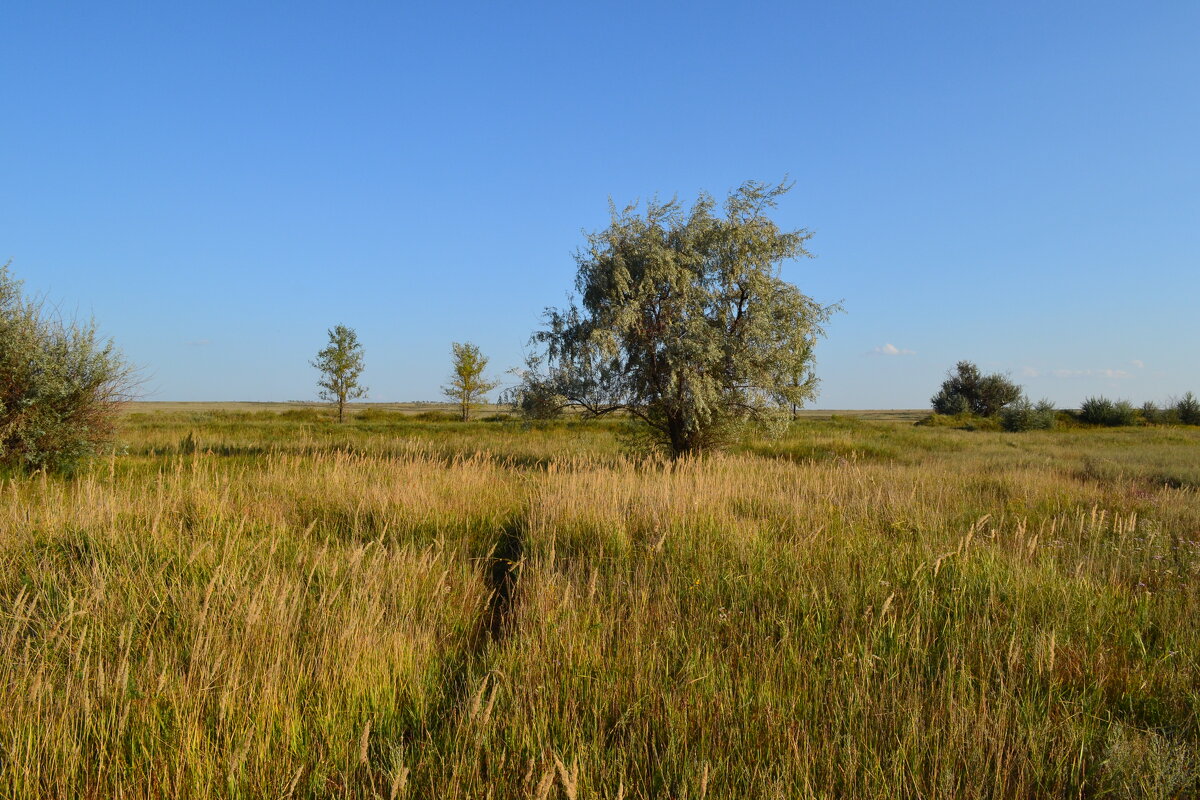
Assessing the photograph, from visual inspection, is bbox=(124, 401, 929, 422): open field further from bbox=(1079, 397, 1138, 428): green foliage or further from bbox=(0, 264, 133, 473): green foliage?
bbox=(0, 264, 133, 473): green foliage

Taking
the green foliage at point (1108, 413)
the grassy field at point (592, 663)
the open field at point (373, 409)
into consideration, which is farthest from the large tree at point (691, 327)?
the green foliage at point (1108, 413)

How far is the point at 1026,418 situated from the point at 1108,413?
351 inches

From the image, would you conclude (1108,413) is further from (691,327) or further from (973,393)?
(691,327)

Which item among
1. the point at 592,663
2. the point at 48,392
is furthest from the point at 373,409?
the point at 592,663

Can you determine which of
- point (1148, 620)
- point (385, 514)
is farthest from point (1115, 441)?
point (385, 514)

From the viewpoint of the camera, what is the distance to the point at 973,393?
174ft

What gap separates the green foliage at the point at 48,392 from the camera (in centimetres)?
1038

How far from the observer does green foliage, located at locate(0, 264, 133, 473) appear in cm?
1038

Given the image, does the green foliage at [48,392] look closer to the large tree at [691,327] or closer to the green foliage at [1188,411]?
the large tree at [691,327]

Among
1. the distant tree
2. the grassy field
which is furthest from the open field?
the grassy field

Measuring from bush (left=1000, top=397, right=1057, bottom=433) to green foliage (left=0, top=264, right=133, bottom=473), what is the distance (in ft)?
134

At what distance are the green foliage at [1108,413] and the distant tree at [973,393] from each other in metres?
Answer: 7.97

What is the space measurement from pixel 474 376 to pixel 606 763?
4126 cm

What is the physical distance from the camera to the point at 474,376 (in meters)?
42.6
